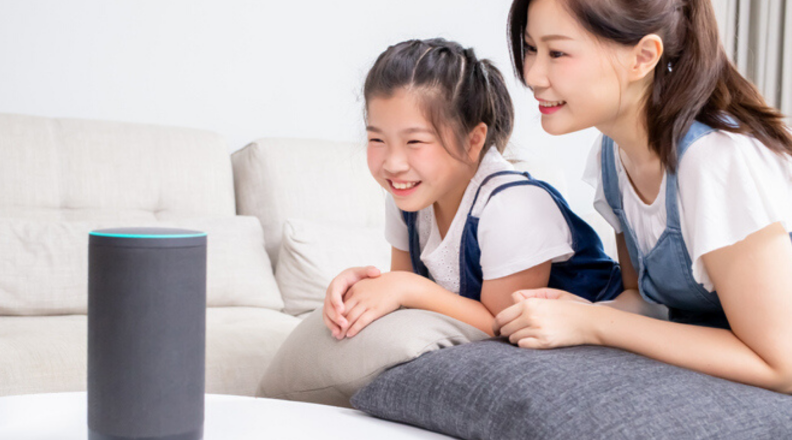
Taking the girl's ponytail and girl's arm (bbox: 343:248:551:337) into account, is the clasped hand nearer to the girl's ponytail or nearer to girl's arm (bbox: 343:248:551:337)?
girl's arm (bbox: 343:248:551:337)

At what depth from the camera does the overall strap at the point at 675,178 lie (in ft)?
3.41

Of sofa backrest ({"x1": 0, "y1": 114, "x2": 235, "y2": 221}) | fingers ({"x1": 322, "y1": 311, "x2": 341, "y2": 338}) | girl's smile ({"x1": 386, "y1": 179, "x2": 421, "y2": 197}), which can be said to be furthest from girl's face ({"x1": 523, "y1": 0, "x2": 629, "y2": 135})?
sofa backrest ({"x1": 0, "y1": 114, "x2": 235, "y2": 221})

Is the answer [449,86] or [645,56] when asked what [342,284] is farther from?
[645,56]

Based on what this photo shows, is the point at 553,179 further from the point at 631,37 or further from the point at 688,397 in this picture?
the point at 688,397

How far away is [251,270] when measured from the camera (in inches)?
82.4

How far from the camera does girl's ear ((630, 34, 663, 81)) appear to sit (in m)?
1.08

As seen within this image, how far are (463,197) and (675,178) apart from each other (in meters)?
0.44

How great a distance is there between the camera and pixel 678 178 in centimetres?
105

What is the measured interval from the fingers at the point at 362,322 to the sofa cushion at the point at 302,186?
1223 mm

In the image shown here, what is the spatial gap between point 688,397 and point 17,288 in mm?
1525

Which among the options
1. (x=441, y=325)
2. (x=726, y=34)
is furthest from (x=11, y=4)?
(x=726, y=34)

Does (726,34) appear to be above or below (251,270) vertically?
above

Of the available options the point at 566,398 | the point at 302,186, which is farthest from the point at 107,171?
the point at 566,398

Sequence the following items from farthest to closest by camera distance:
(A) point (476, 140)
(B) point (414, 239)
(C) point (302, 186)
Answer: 1. (C) point (302, 186)
2. (B) point (414, 239)
3. (A) point (476, 140)
